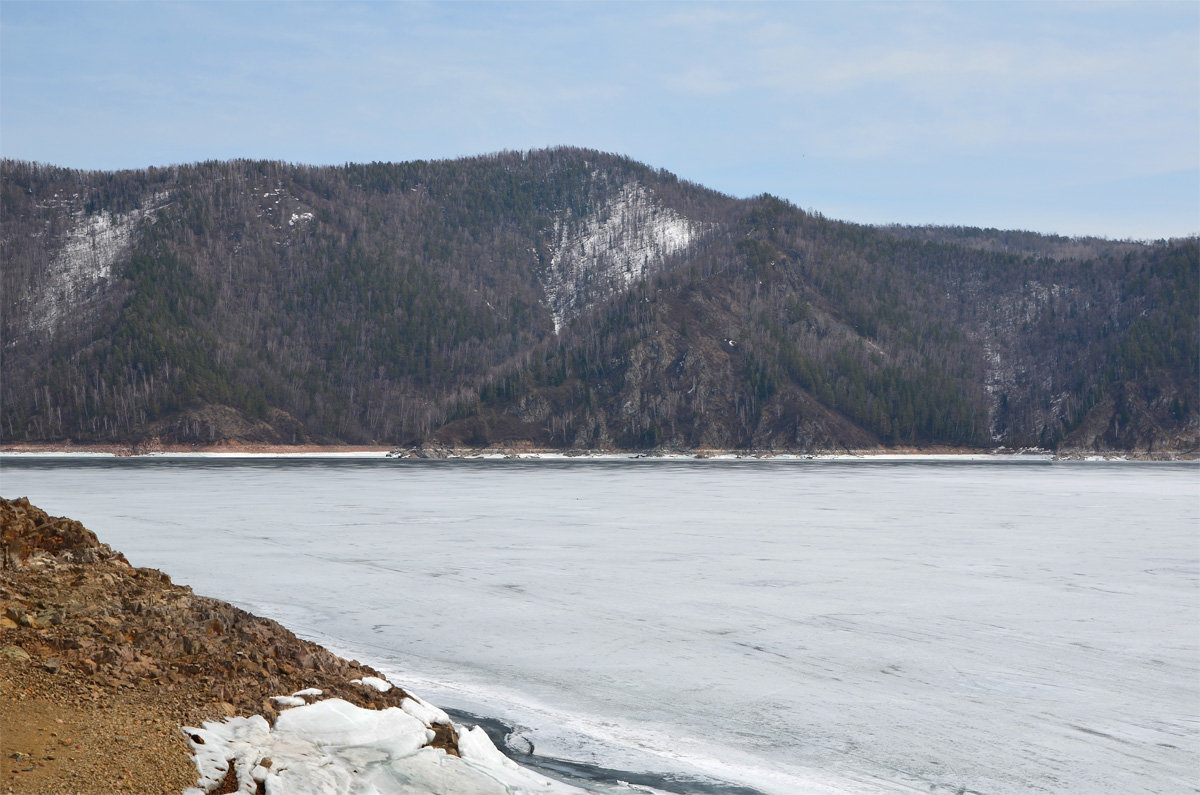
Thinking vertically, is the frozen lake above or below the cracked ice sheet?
below

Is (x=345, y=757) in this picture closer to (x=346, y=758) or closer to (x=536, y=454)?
(x=346, y=758)

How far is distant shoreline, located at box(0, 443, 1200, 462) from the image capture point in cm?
13088

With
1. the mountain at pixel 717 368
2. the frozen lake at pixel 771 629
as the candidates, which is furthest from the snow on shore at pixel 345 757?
the mountain at pixel 717 368

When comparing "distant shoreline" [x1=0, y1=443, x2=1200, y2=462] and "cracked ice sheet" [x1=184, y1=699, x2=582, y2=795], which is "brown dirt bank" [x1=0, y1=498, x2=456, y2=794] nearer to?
"cracked ice sheet" [x1=184, y1=699, x2=582, y2=795]

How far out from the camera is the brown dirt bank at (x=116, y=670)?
7.24 m

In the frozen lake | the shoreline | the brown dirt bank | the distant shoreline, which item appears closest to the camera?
the brown dirt bank

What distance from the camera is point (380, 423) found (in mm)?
185000

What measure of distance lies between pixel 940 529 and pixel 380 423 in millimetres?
161497

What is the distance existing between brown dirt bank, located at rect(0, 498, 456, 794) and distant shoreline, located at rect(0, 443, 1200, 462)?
114 meters

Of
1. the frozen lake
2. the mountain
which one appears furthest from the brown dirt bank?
the mountain

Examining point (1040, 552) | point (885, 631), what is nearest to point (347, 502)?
point (1040, 552)

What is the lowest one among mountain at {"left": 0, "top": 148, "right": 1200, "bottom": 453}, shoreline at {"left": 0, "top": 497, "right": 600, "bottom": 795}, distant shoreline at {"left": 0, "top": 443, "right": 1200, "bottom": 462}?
distant shoreline at {"left": 0, "top": 443, "right": 1200, "bottom": 462}

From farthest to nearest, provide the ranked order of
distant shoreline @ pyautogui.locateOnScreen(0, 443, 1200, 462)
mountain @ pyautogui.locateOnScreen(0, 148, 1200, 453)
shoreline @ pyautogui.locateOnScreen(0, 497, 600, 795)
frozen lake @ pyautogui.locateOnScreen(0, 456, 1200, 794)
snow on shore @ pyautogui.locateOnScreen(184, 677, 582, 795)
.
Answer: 1. mountain @ pyautogui.locateOnScreen(0, 148, 1200, 453)
2. distant shoreline @ pyautogui.locateOnScreen(0, 443, 1200, 462)
3. frozen lake @ pyautogui.locateOnScreen(0, 456, 1200, 794)
4. snow on shore @ pyautogui.locateOnScreen(184, 677, 582, 795)
5. shoreline @ pyautogui.locateOnScreen(0, 497, 600, 795)

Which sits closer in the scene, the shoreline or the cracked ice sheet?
the shoreline
